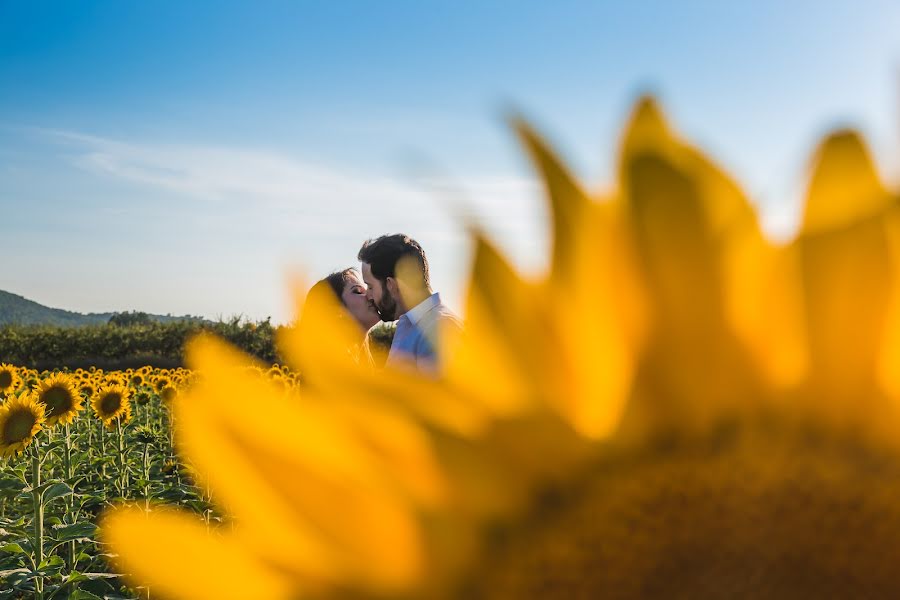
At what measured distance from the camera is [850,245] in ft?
1.85

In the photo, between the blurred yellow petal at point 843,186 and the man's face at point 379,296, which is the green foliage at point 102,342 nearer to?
the man's face at point 379,296

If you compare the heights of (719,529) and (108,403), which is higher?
(719,529)

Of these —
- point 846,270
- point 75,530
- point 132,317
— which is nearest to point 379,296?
point 75,530

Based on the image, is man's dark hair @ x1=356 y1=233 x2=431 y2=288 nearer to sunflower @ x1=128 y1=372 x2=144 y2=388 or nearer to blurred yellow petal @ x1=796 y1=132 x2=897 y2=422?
blurred yellow petal @ x1=796 y1=132 x2=897 y2=422

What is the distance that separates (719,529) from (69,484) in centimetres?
1154

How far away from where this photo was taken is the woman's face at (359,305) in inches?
210

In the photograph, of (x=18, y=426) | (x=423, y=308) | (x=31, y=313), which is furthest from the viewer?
(x=31, y=313)

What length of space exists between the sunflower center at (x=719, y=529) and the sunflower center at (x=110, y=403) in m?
11.3

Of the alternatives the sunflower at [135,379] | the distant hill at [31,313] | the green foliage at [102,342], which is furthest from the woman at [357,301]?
the distant hill at [31,313]

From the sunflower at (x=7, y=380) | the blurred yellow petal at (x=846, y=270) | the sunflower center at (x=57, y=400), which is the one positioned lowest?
the sunflower center at (x=57, y=400)

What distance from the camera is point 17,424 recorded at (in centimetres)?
788

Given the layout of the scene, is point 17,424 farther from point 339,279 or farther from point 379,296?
point 379,296

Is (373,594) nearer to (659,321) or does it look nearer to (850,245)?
(659,321)

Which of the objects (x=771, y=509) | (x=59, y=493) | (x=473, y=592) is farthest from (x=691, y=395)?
(x=59, y=493)
